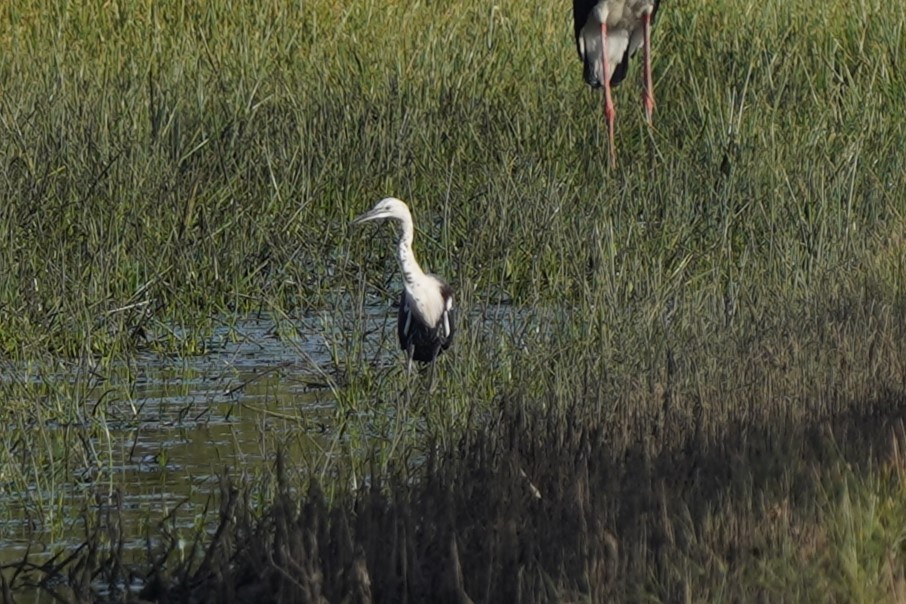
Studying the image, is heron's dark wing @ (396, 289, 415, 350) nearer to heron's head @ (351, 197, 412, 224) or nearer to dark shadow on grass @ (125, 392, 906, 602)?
heron's head @ (351, 197, 412, 224)

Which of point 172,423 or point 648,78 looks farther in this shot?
point 648,78

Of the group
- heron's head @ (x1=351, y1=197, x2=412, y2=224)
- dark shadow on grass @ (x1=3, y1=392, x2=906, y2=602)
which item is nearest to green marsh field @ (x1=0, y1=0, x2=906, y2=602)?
dark shadow on grass @ (x1=3, y1=392, x2=906, y2=602)

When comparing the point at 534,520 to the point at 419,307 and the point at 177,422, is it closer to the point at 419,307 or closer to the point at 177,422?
the point at 177,422

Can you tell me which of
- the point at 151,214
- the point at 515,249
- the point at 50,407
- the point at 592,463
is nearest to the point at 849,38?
the point at 515,249

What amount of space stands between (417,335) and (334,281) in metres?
1.33

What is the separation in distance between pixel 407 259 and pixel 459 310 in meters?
0.28

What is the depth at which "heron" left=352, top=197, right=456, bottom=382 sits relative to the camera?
19.5 ft

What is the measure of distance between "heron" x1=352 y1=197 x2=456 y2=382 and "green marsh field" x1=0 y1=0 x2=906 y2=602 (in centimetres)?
12

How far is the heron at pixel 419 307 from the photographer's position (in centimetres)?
596

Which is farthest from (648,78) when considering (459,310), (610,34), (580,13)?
(459,310)

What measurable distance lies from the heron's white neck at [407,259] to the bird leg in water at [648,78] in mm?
2817

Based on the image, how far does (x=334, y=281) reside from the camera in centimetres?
727

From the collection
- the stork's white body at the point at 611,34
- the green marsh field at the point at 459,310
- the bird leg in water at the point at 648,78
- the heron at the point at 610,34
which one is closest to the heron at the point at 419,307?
the green marsh field at the point at 459,310

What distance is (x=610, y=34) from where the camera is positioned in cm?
1149
